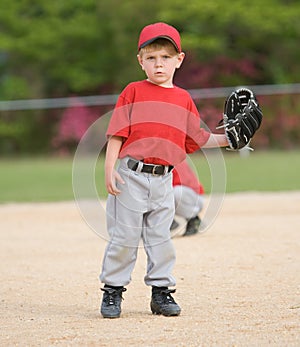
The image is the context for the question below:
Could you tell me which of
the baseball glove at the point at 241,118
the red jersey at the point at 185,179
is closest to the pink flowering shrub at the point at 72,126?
the red jersey at the point at 185,179

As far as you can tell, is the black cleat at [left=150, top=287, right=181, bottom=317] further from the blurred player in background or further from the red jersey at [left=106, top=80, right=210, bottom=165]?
the blurred player in background

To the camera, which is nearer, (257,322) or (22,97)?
(257,322)

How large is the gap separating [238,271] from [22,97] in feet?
73.8

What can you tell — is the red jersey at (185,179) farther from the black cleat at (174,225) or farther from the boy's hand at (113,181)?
the boy's hand at (113,181)

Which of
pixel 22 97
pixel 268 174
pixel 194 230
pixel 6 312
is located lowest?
pixel 6 312

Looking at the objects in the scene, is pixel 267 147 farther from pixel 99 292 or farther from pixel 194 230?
pixel 99 292

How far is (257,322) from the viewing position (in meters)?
4.72

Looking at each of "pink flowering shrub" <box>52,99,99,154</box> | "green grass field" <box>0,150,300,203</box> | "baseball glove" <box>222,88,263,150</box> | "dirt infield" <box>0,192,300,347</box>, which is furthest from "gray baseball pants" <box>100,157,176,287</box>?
"pink flowering shrub" <box>52,99,99,154</box>

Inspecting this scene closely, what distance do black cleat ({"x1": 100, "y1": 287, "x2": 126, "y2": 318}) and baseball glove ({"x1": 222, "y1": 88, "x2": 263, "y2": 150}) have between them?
3.45 ft

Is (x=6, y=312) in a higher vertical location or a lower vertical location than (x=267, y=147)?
lower

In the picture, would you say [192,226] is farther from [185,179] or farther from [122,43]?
[122,43]

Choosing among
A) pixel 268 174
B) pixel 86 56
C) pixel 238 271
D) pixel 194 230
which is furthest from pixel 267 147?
pixel 238 271

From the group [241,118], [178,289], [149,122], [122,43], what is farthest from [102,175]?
[149,122]

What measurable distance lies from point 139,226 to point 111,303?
455mm
